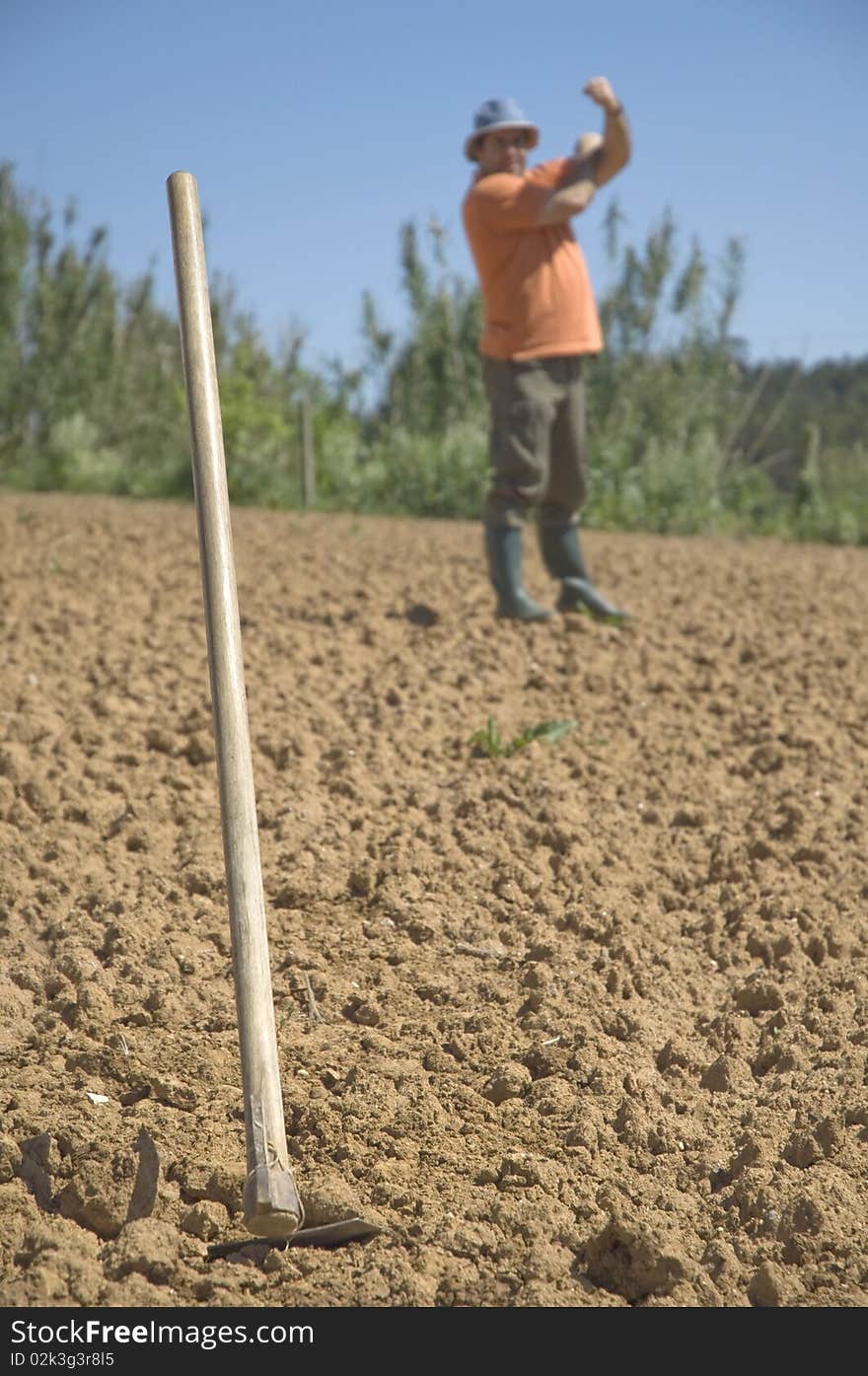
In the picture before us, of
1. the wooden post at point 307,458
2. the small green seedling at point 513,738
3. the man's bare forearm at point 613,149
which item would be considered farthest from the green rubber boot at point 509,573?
the wooden post at point 307,458

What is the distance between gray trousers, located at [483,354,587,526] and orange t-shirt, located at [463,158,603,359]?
80 millimetres

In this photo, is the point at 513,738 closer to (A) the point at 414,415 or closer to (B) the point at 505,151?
(B) the point at 505,151

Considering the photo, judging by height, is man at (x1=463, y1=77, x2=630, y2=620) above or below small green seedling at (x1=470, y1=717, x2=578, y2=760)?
above

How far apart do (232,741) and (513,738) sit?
6.28 ft

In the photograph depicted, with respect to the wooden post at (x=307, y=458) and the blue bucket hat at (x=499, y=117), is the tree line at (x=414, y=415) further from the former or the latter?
the blue bucket hat at (x=499, y=117)

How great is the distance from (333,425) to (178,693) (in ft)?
24.5

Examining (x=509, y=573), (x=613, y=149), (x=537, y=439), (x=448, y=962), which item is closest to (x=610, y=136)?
(x=613, y=149)

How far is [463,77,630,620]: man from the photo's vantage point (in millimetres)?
4398

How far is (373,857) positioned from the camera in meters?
3.11

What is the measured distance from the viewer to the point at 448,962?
272 centimetres

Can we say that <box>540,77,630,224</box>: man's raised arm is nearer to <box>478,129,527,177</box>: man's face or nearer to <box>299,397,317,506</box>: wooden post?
<box>478,129,527,177</box>: man's face

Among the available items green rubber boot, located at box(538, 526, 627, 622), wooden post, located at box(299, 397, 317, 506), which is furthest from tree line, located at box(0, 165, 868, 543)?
green rubber boot, located at box(538, 526, 627, 622)

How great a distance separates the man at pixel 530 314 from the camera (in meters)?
4.40

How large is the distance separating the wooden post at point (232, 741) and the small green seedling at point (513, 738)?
1.70 m
